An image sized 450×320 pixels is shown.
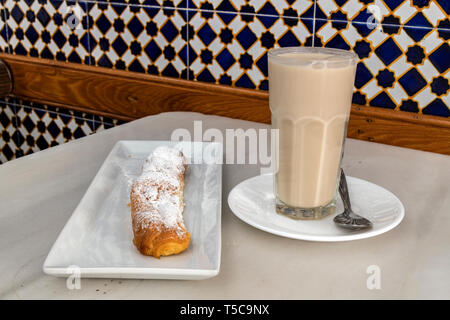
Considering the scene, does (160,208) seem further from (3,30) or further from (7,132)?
(7,132)

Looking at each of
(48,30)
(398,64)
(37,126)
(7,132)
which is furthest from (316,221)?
(7,132)

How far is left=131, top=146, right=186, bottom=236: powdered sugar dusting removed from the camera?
2.15 feet

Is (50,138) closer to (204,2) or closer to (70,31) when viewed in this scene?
(70,31)

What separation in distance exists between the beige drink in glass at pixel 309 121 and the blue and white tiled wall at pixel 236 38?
0.54 metres

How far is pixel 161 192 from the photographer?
29.5 inches

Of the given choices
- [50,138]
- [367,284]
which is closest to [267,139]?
[367,284]

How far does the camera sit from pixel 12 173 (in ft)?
3.05

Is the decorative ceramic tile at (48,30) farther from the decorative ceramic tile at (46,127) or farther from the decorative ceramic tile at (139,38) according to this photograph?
the decorative ceramic tile at (46,127)

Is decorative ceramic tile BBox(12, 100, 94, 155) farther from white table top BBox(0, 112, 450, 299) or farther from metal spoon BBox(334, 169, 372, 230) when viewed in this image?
metal spoon BBox(334, 169, 372, 230)

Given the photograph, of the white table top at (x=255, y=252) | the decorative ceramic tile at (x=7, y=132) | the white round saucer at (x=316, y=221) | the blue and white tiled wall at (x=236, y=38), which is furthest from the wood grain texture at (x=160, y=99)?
the white round saucer at (x=316, y=221)

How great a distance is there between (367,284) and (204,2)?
3.72 ft

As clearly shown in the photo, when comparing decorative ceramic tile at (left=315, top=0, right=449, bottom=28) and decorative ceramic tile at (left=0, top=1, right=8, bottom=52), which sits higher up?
decorative ceramic tile at (left=315, top=0, right=449, bottom=28)

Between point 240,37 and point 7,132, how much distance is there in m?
1.31

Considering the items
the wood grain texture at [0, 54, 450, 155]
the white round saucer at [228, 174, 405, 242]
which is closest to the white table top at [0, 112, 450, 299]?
the white round saucer at [228, 174, 405, 242]
